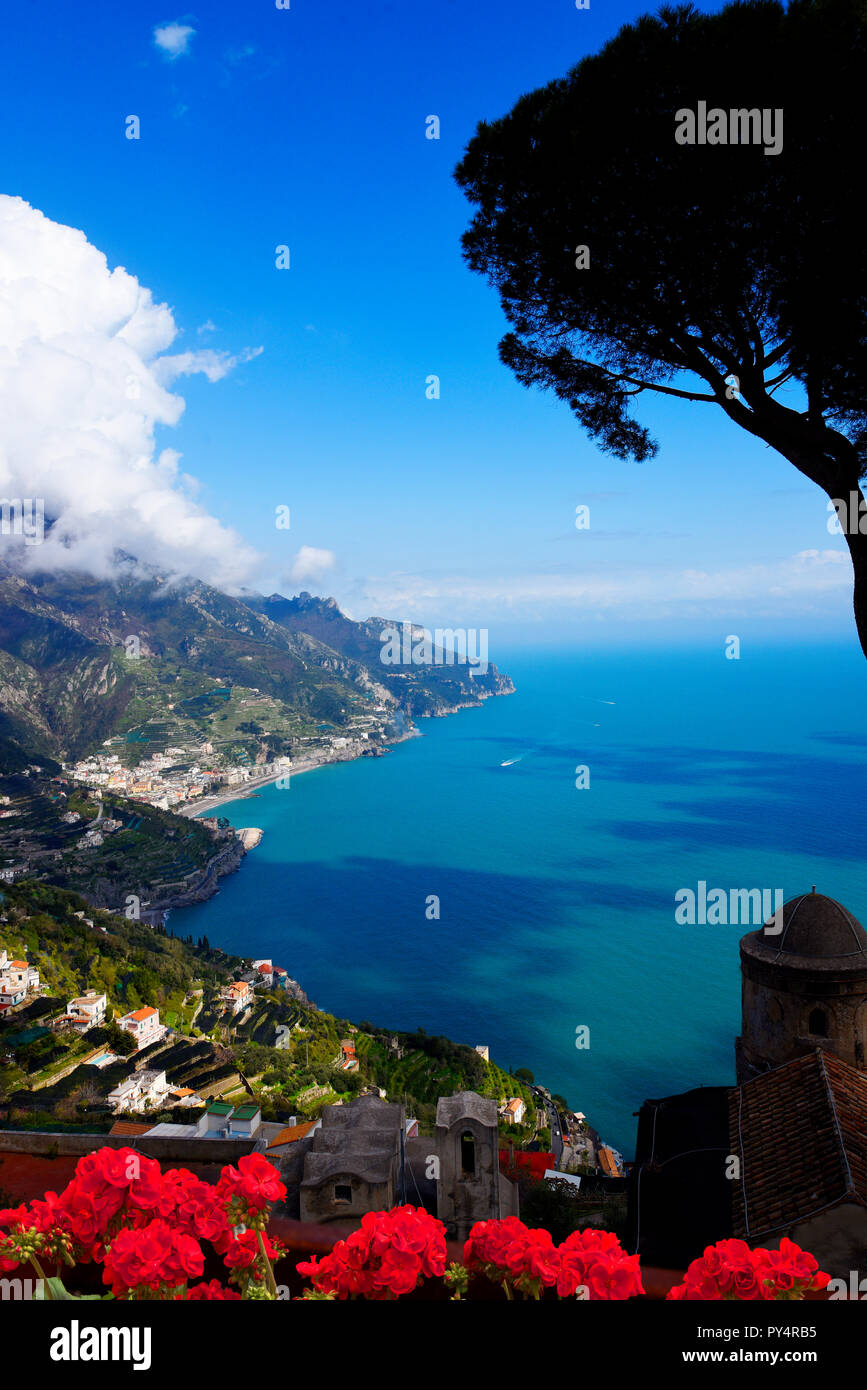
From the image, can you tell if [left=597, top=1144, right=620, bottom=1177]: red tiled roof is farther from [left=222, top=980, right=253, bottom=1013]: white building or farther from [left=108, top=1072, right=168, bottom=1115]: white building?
[left=222, top=980, right=253, bottom=1013]: white building

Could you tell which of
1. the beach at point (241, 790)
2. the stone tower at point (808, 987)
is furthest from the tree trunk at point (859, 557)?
the beach at point (241, 790)

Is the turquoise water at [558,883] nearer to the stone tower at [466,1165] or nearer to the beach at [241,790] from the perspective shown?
the beach at [241,790]

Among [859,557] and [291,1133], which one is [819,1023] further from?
[291,1133]

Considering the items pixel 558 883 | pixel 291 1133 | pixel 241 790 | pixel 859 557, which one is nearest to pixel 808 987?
pixel 859 557

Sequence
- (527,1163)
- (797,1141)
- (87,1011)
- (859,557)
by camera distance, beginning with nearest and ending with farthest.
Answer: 1. (859,557)
2. (797,1141)
3. (527,1163)
4. (87,1011)

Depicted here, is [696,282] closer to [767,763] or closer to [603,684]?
[767,763]
